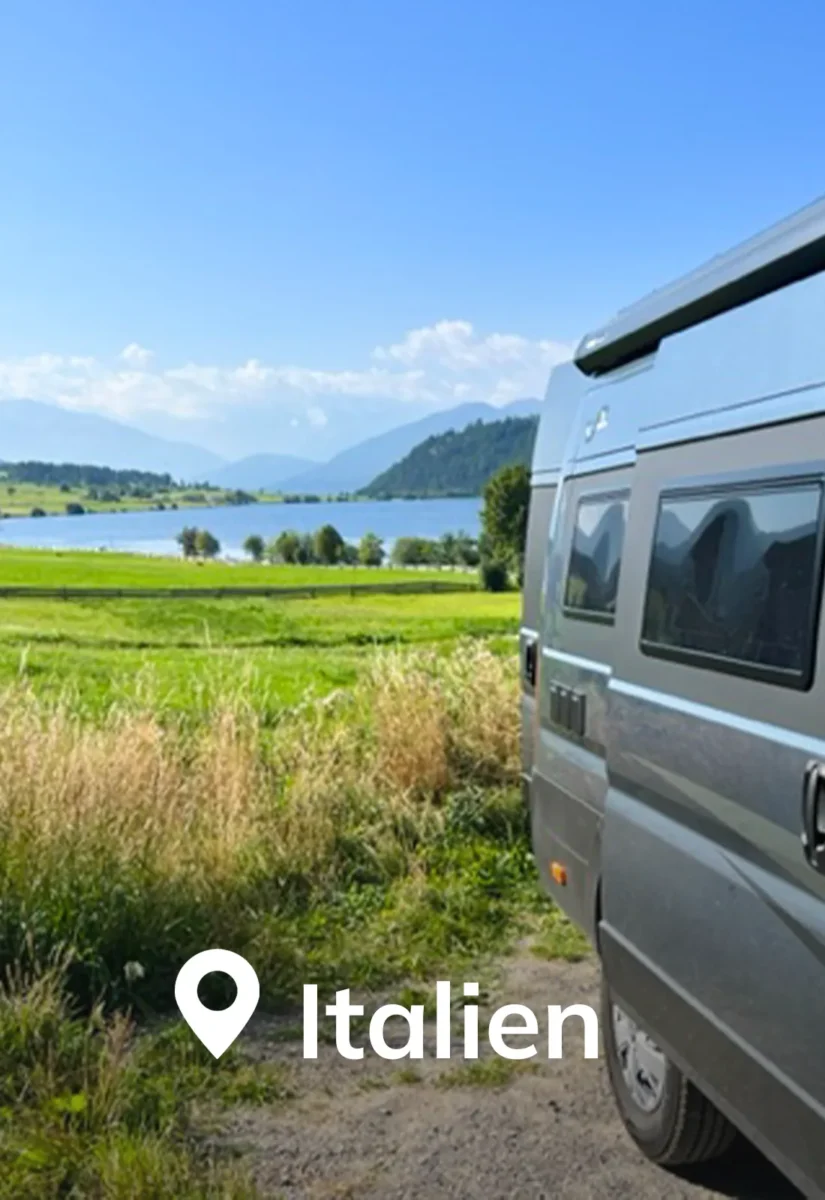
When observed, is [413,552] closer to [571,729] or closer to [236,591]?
[236,591]

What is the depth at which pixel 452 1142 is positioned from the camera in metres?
4.32

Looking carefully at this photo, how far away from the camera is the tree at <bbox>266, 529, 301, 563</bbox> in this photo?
307 feet

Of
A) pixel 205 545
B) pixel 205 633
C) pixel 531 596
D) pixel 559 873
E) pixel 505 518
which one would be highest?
pixel 505 518

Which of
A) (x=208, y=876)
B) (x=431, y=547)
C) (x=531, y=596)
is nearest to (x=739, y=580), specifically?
(x=208, y=876)

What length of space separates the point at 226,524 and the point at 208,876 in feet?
500

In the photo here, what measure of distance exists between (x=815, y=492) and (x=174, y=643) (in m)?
26.1

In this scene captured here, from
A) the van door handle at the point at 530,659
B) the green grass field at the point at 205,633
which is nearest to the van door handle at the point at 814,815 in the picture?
the van door handle at the point at 530,659

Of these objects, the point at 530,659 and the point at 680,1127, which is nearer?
the point at 680,1127

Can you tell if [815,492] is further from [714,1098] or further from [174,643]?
[174,643]

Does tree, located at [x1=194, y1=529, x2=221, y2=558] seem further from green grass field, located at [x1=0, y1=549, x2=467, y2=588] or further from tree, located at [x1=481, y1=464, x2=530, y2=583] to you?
tree, located at [x1=481, y1=464, x2=530, y2=583]

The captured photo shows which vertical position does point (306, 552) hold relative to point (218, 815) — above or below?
below

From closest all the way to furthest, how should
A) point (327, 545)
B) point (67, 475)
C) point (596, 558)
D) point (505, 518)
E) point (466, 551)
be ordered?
point (596, 558), point (505, 518), point (466, 551), point (327, 545), point (67, 475)

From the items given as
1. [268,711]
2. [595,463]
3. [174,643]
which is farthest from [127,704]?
[174,643]

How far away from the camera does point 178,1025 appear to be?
523cm
